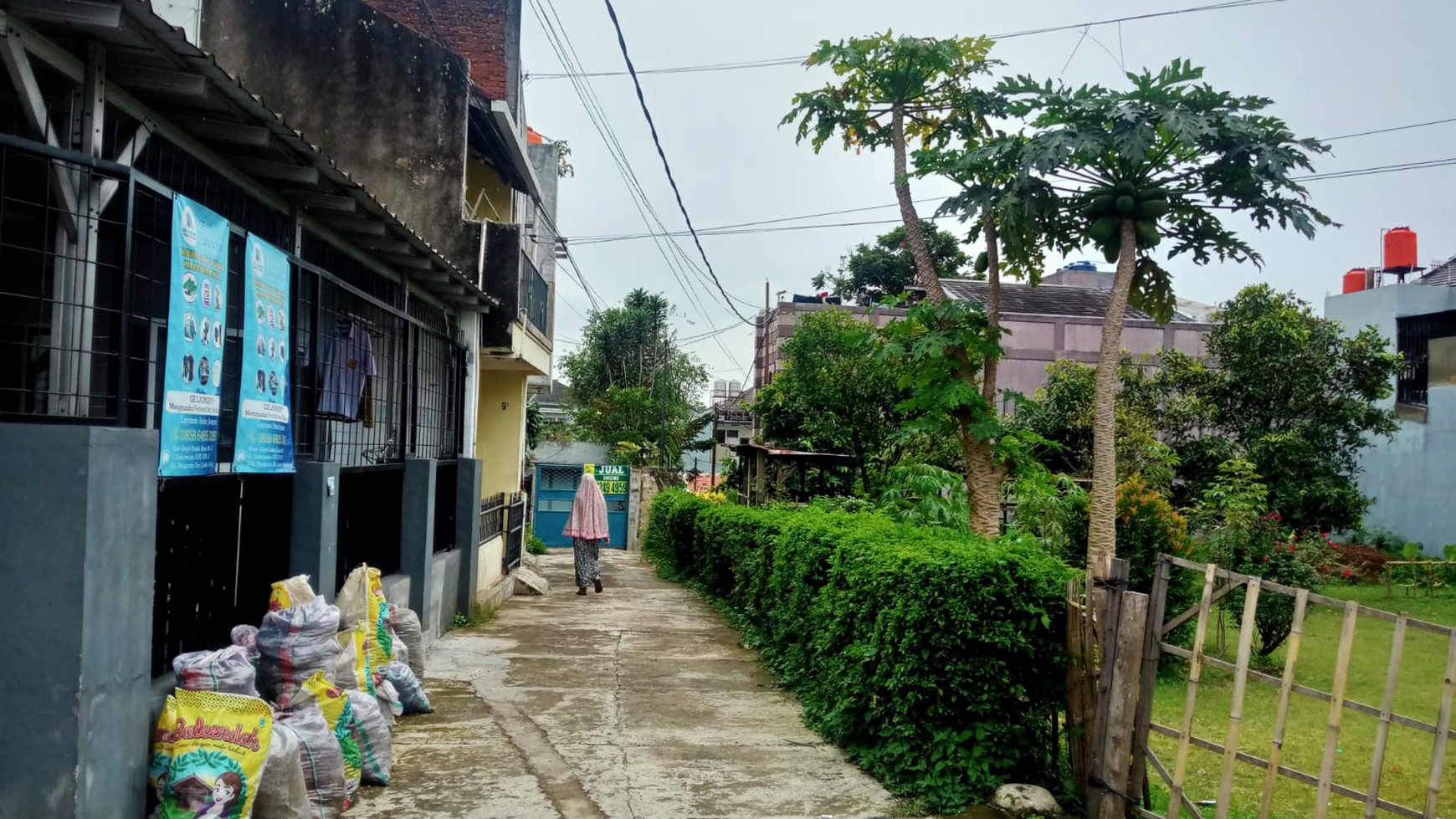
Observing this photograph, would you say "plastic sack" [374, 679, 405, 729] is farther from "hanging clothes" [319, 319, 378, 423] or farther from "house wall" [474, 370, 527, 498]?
"house wall" [474, 370, 527, 498]

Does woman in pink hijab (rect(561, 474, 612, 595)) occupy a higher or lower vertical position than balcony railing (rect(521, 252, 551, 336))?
lower

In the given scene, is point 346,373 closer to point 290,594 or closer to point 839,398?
point 290,594

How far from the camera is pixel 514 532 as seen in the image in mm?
16266

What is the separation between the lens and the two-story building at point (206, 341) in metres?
3.88

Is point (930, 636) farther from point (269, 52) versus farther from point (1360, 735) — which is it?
point (269, 52)

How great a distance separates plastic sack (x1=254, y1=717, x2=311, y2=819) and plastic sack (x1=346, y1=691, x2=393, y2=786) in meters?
0.91

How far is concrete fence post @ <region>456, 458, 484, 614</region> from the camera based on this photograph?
1195cm

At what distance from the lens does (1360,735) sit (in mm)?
8930

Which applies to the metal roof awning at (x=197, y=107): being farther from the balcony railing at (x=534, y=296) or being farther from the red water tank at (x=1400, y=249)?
the red water tank at (x=1400, y=249)

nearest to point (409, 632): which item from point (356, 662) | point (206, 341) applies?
point (356, 662)

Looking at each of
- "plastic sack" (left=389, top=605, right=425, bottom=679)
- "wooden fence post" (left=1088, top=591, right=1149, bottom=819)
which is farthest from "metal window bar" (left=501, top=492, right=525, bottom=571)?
"wooden fence post" (left=1088, top=591, right=1149, bottom=819)

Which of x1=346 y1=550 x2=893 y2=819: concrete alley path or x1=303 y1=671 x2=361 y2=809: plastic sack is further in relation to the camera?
x1=346 y1=550 x2=893 y2=819: concrete alley path

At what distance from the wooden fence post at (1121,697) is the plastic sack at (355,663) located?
4.00 meters

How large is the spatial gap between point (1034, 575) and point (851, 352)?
38.8ft
